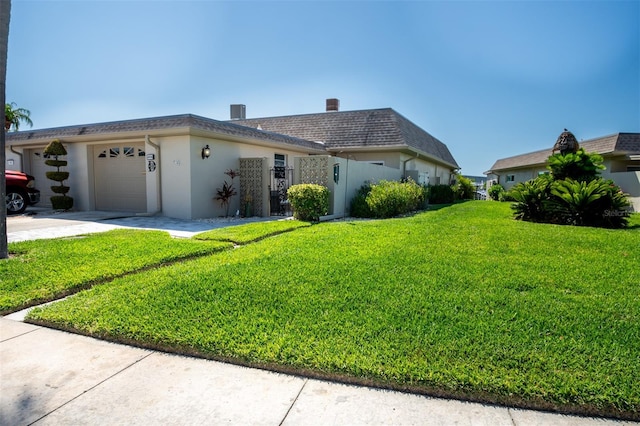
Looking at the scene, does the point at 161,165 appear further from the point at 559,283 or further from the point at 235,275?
the point at 559,283

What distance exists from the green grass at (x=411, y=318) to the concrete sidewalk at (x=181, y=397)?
0.13 meters

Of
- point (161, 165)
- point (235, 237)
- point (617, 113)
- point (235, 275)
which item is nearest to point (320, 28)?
point (161, 165)

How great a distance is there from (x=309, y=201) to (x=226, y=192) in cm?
353

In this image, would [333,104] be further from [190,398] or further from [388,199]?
[190,398]

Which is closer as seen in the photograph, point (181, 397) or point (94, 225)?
point (181, 397)

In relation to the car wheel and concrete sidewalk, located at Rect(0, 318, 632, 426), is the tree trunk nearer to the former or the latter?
concrete sidewalk, located at Rect(0, 318, 632, 426)

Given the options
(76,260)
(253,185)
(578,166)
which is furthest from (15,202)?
(578,166)

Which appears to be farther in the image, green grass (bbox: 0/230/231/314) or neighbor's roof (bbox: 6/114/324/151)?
neighbor's roof (bbox: 6/114/324/151)

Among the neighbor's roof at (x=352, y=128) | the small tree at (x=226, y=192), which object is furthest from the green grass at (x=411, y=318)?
the neighbor's roof at (x=352, y=128)

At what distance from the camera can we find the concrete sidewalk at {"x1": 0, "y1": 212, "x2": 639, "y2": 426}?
7.00 ft

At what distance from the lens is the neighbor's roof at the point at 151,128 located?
10745mm

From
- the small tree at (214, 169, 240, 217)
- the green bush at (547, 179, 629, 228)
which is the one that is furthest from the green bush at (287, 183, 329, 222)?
the green bush at (547, 179, 629, 228)

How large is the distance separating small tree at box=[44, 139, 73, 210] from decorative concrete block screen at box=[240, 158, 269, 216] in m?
7.08

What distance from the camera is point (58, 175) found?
1345 centimetres
